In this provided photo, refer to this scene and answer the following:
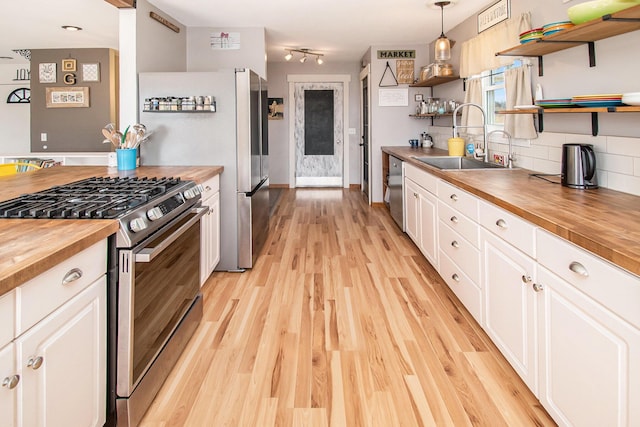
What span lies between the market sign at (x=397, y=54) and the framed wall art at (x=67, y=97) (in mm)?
4734

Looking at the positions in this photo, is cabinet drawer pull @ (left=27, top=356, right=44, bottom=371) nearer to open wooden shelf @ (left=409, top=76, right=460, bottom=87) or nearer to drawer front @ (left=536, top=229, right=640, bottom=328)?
drawer front @ (left=536, top=229, right=640, bottom=328)

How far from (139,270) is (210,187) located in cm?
173

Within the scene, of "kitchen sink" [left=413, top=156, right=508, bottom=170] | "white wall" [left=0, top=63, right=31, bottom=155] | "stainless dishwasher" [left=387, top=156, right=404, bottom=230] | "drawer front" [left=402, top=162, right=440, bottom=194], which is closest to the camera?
"drawer front" [left=402, top=162, right=440, bottom=194]

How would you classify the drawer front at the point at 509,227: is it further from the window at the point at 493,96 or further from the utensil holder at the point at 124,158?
the utensil holder at the point at 124,158

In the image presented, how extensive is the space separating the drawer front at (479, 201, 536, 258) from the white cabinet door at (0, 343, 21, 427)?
176 cm

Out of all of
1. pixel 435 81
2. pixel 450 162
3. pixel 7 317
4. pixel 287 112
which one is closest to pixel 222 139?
pixel 450 162

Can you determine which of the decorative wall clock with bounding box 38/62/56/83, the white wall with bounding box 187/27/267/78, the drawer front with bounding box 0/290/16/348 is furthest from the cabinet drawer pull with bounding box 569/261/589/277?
the decorative wall clock with bounding box 38/62/56/83

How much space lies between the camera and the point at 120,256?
5.50 feet

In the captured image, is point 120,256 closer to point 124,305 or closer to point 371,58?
point 124,305

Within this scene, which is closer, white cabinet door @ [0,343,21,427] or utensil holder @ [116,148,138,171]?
white cabinet door @ [0,343,21,427]

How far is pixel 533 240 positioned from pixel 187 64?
450 centimetres

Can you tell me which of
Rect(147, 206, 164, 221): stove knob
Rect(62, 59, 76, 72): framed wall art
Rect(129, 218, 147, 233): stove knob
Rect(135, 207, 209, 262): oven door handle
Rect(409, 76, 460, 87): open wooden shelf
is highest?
Rect(62, 59, 76, 72): framed wall art

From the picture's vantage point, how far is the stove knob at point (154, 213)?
1.91 metres

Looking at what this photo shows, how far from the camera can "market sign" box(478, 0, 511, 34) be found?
12.8 feet
